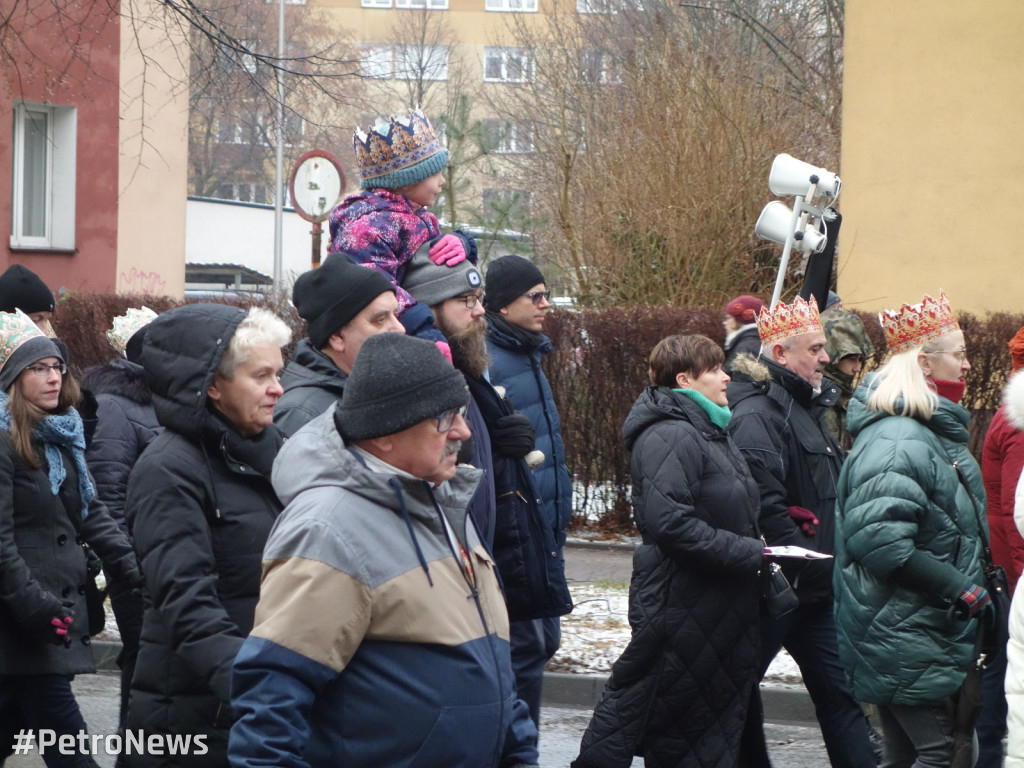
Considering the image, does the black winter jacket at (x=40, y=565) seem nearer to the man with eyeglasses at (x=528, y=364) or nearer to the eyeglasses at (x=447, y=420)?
the man with eyeglasses at (x=528, y=364)

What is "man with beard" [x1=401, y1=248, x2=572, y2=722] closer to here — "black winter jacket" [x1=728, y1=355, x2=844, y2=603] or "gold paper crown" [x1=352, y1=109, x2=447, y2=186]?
"gold paper crown" [x1=352, y1=109, x2=447, y2=186]

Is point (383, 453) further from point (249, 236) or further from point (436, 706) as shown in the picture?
point (249, 236)

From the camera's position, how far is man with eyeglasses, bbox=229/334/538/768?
2520mm

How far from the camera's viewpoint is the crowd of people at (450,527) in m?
2.62

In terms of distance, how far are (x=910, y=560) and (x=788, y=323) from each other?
1.44 m

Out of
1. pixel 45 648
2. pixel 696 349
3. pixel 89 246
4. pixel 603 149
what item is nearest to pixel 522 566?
pixel 696 349

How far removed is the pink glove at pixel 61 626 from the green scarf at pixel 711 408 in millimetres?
2515

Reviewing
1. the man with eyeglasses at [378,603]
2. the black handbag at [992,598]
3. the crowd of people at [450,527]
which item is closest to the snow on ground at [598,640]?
the crowd of people at [450,527]

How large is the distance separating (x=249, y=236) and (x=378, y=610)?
135 ft

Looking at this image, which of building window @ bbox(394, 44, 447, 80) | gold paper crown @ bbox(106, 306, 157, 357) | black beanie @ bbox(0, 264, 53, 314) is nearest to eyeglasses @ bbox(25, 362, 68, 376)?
gold paper crown @ bbox(106, 306, 157, 357)

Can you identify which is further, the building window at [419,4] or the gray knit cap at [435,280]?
the building window at [419,4]

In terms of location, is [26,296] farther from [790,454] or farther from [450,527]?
[450,527]

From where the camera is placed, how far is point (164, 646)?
10.8ft

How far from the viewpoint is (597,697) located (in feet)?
23.9
